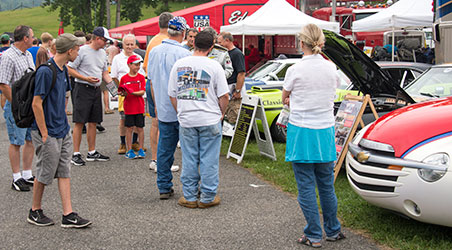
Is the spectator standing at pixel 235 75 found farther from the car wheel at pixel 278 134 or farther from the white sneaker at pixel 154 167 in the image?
the white sneaker at pixel 154 167

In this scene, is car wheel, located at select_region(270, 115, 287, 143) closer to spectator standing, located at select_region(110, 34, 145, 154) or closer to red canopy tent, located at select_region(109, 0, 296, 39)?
spectator standing, located at select_region(110, 34, 145, 154)

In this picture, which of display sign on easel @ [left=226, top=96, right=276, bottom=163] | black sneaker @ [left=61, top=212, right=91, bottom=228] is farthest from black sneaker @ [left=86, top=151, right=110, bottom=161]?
black sneaker @ [left=61, top=212, right=91, bottom=228]

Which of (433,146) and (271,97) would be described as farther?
(271,97)

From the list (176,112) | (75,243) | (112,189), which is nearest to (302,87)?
(176,112)

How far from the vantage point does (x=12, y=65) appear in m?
6.76

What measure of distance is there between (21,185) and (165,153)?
1.98 metres

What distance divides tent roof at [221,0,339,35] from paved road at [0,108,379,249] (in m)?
11.0

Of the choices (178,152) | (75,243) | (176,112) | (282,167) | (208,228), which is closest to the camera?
(75,243)

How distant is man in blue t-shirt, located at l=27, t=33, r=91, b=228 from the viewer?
16.5 ft

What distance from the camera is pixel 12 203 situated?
6227mm

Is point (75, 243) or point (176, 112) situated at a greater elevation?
point (176, 112)

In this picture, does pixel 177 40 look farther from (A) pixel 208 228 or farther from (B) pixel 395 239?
(B) pixel 395 239

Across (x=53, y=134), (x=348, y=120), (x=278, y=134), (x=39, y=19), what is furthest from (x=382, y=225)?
(x=39, y=19)

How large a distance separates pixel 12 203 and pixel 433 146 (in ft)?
15.2
